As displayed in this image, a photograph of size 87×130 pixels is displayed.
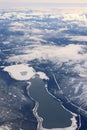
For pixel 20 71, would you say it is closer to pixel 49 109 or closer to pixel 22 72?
pixel 22 72

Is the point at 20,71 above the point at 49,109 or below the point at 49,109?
below

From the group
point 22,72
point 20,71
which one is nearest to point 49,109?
point 22,72

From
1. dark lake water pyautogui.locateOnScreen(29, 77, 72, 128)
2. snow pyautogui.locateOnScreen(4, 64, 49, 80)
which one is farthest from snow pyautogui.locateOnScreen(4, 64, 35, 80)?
dark lake water pyautogui.locateOnScreen(29, 77, 72, 128)

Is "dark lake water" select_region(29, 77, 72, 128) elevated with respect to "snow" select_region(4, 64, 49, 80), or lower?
elevated

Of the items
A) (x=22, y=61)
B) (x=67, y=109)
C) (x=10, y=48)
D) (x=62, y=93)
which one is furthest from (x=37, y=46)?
(x=67, y=109)

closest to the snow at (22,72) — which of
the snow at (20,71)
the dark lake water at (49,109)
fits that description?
the snow at (20,71)

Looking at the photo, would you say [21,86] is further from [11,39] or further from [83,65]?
[11,39]

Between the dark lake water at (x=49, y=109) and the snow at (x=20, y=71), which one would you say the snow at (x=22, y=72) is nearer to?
the snow at (x=20, y=71)

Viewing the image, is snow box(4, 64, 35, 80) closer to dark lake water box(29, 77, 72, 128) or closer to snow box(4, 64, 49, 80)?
snow box(4, 64, 49, 80)

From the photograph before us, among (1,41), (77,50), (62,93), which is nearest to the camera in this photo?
(62,93)
